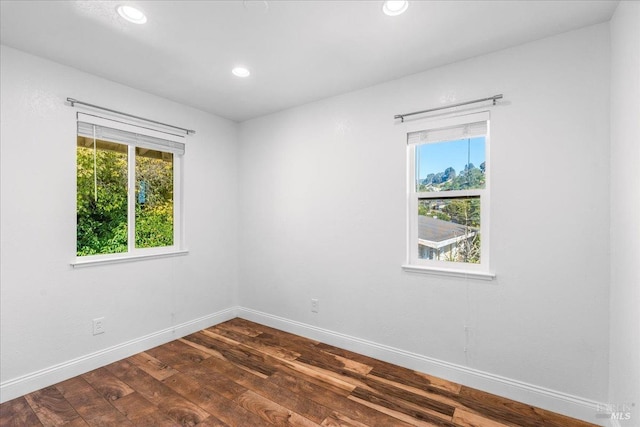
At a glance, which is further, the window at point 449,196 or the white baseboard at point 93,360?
the window at point 449,196

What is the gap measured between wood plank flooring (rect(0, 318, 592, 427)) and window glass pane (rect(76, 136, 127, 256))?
1.13 meters

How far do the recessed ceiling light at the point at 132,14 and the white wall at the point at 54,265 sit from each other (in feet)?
3.56

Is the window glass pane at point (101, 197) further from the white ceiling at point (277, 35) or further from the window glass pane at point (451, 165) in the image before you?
the window glass pane at point (451, 165)

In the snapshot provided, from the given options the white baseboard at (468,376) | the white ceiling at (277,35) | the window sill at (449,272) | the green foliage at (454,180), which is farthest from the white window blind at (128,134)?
the window sill at (449,272)

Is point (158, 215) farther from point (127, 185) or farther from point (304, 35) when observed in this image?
point (304, 35)

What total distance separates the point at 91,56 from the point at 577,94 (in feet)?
11.7

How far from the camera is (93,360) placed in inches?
104

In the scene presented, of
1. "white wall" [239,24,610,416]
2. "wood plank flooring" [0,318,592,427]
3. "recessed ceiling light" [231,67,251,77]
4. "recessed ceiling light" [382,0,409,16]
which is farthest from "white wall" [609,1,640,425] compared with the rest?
"recessed ceiling light" [231,67,251,77]

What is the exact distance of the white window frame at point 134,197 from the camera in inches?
106

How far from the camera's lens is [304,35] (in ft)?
6.89

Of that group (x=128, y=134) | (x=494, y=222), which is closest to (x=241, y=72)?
(x=128, y=134)

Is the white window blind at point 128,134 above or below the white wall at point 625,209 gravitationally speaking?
above

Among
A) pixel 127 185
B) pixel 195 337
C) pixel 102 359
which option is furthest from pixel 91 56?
pixel 195 337

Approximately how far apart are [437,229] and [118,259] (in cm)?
297
